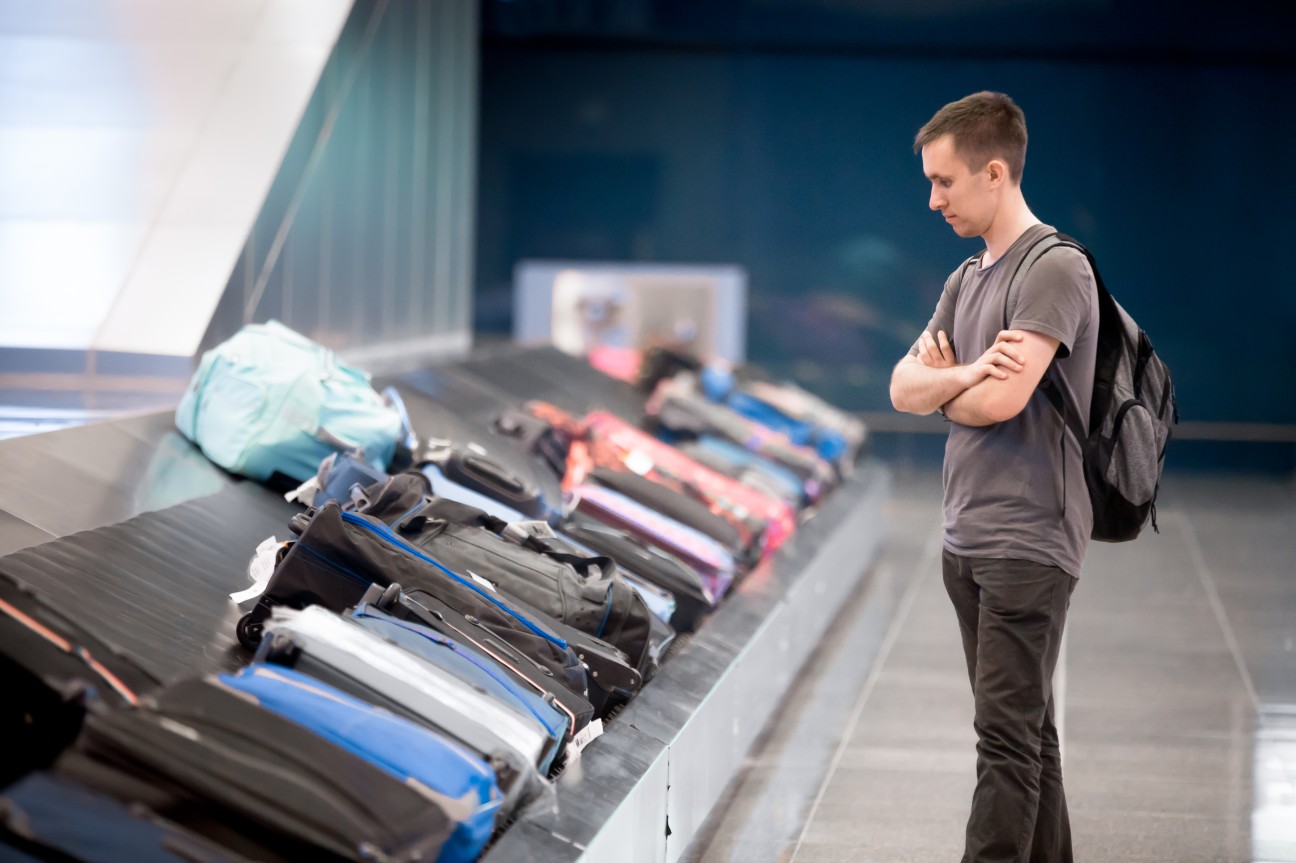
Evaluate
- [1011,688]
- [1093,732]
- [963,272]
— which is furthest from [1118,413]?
[1093,732]

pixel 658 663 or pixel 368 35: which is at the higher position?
pixel 368 35

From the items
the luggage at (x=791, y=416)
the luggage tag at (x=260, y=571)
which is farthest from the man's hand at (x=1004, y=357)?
the luggage at (x=791, y=416)

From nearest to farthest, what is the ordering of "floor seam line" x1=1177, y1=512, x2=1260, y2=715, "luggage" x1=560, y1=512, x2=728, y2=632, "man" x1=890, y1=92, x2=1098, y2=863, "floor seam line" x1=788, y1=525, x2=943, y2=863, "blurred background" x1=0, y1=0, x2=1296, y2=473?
"man" x1=890, y1=92, x2=1098, y2=863, "floor seam line" x1=788, y1=525, x2=943, y2=863, "luggage" x1=560, y1=512, x2=728, y2=632, "floor seam line" x1=1177, y1=512, x2=1260, y2=715, "blurred background" x1=0, y1=0, x2=1296, y2=473

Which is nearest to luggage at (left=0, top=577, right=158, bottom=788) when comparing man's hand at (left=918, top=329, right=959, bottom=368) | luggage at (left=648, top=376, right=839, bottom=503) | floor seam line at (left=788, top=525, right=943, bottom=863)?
man's hand at (left=918, top=329, right=959, bottom=368)

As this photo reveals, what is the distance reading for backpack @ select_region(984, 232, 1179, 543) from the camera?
2432 millimetres

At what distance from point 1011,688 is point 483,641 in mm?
1040

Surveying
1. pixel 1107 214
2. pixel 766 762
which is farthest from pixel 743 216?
pixel 766 762

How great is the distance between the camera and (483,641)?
2.74 m

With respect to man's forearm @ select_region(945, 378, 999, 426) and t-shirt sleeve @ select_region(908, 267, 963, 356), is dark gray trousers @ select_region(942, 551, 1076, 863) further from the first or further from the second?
t-shirt sleeve @ select_region(908, 267, 963, 356)

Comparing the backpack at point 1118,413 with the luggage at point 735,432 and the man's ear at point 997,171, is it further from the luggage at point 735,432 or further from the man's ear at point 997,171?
the luggage at point 735,432

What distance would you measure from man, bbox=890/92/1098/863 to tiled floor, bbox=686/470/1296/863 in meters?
0.87

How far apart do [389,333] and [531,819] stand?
637cm

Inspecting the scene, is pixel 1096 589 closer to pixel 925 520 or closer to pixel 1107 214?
pixel 925 520

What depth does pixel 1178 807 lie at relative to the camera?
366cm
